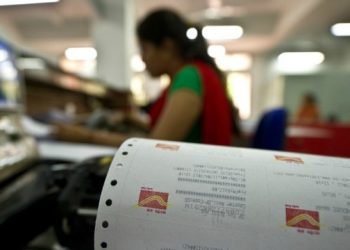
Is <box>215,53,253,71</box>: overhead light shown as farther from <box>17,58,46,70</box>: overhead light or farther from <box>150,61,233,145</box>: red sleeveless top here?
<box>150,61,233,145</box>: red sleeveless top

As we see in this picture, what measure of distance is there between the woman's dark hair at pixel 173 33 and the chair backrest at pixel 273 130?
299 millimetres

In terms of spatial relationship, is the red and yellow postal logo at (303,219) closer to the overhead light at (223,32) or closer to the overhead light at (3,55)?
the overhead light at (3,55)

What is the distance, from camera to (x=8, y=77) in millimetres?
997

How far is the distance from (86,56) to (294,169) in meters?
7.70

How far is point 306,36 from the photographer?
6.05 meters

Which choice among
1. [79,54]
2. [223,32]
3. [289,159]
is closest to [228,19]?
[223,32]

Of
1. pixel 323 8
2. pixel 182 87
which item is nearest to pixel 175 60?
pixel 182 87

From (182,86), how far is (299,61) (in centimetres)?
751

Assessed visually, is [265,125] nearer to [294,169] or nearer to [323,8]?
[294,169]

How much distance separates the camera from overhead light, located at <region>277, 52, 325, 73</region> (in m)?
7.26

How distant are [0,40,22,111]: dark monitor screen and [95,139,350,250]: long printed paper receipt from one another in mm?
742

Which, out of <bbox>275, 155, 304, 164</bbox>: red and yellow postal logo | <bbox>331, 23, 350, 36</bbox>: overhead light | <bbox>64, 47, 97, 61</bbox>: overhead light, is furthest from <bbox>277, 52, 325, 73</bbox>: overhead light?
<bbox>275, 155, 304, 164</bbox>: red and yellow postal logo

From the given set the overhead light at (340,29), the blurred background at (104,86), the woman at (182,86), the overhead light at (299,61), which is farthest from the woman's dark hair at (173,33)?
the overhead light at (299,61)

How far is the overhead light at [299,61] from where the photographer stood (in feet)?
23.8
